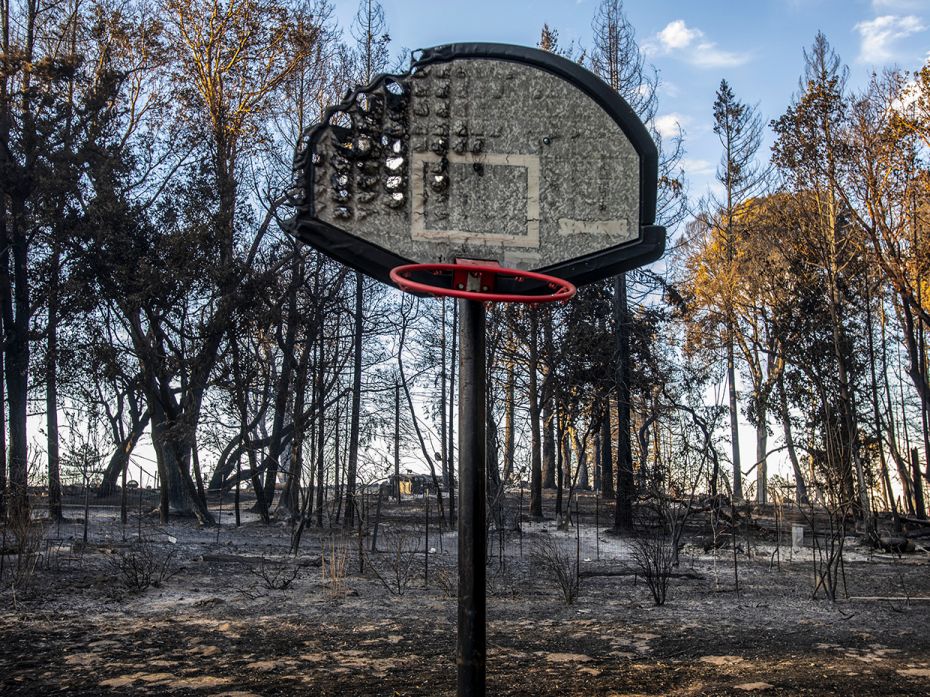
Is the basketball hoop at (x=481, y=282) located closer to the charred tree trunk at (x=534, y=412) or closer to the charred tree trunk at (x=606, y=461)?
the charred tree trunk at (x=534, y=412)

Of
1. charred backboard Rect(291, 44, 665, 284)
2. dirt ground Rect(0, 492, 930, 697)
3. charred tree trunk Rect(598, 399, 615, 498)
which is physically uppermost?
charred backboard Rect(291, 44, 665, 284)

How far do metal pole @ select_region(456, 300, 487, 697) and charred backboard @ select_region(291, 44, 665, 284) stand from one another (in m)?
0.42

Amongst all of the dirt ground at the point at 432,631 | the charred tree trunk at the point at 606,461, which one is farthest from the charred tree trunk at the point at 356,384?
the charred tree trunk at the point at 606,461

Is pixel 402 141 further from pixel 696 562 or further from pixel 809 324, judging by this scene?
pixel 809 324

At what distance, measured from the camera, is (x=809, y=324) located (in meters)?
16.6

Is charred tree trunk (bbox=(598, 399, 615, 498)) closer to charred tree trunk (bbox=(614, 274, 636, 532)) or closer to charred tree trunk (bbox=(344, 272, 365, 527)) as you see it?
charred tree trunk (bbox=(614, 274, 636, 532))

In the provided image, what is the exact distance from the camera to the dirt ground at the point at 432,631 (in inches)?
172

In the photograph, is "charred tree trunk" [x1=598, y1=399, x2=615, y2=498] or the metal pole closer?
the metal pole

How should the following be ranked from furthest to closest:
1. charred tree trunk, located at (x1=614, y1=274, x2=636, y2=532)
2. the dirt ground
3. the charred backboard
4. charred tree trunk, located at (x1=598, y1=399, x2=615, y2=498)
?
charred tree trunk, located at (x1=598, y1=399, x2=615, y2=498) < charred tree trunk, located at (x1=614, y1=274, x2=636, y2=532) < the dirt ground < the charred backboard

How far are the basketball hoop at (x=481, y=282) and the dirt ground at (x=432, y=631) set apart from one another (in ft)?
6.83

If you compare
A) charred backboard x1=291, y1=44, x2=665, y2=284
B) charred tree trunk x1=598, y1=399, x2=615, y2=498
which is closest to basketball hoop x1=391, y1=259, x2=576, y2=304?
charred backboard x1=291, y1=44, x2=665, y2=284

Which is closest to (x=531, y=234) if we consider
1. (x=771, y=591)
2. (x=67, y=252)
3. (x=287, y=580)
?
(x=287, y=580)

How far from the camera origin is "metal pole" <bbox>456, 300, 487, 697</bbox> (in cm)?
333

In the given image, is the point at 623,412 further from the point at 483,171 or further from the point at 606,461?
the point at 483,171
